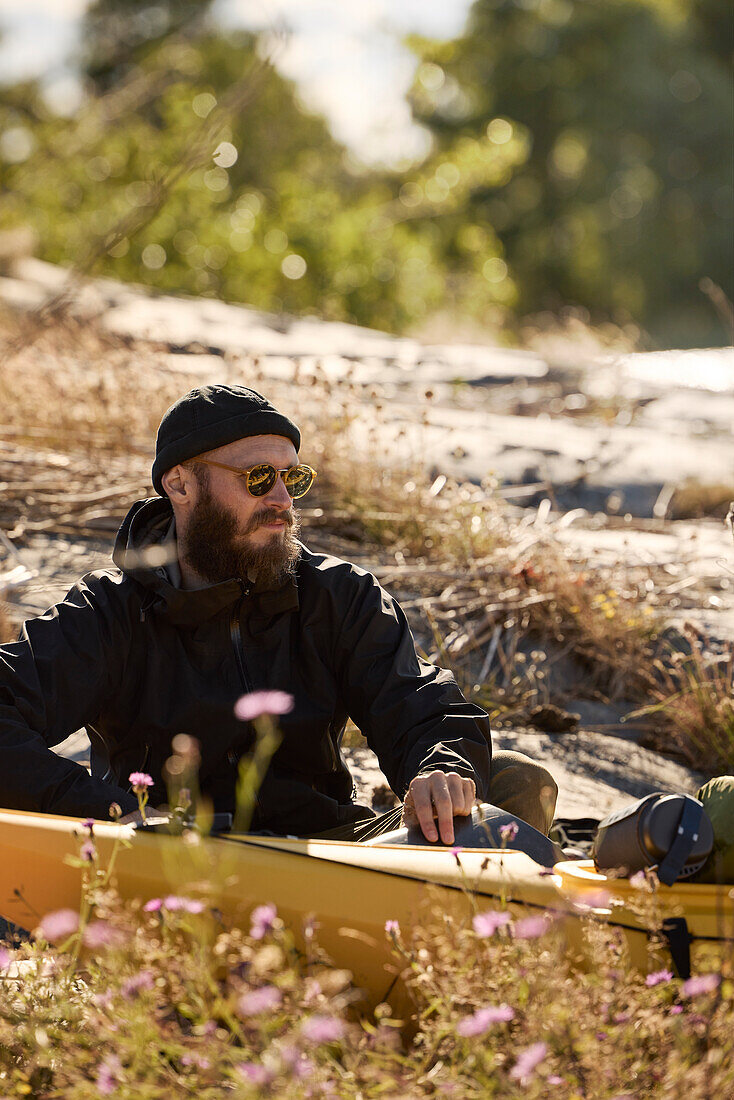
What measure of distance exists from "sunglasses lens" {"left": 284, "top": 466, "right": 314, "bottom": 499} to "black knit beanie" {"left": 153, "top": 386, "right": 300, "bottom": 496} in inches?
4.7

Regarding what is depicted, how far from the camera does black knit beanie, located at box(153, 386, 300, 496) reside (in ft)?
9.91

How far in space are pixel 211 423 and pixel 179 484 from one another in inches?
8.0

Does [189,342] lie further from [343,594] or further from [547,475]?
[343,594]

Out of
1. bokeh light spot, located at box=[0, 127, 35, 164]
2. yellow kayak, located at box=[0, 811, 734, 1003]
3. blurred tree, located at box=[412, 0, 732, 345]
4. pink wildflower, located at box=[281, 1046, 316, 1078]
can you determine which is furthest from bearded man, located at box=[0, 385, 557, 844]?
blurred tree, located at box=[412, 0, 732, 345]

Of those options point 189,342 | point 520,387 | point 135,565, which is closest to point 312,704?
point 135,565

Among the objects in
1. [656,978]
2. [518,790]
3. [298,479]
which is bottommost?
[518,790]

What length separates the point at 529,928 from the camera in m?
1.61

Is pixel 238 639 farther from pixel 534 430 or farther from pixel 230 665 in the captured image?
pixel 534 430

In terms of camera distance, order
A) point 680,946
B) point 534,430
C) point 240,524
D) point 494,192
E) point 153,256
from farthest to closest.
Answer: point 494,192 → point 153,256 → point 534,430 → point 240,524 → point 680,946

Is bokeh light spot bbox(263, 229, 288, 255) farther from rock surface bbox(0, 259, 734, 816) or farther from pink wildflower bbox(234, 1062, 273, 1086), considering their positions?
pink wildflower bbox(234, 1062, 273, 1086)

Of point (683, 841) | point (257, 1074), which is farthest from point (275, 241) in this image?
point (257, 1074)

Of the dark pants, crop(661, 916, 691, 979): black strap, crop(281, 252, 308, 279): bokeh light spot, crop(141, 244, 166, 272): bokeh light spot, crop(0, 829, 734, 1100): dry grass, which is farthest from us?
crop(141, 244, 166, 272): bokeh light spot

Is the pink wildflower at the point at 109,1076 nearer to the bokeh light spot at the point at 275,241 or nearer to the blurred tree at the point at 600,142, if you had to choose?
the bokeh light spot at the point at 275,241

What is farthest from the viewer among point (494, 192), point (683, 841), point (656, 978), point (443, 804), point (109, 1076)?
point (494, 192)
